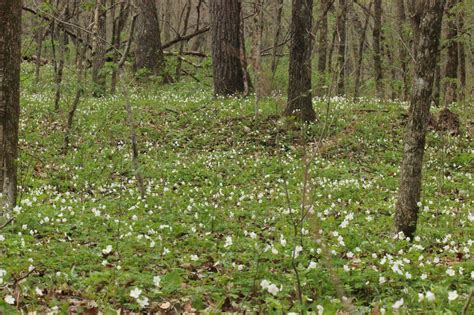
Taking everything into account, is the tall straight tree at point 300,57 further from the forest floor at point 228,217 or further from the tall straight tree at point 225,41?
the tall straight tree at point 225,41

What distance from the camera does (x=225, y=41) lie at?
17.1m

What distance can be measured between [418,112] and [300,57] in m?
8.10

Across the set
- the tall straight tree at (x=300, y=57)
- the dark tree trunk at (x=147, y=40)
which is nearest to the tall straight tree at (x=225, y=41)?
the tall straight tree at (x=300, y=57)

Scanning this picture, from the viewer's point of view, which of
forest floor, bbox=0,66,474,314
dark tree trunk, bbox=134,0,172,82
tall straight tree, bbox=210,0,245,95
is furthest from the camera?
dark tree trunk, bbox=134,0,172,82

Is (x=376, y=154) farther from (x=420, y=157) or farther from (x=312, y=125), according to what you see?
(x=420, y=157)

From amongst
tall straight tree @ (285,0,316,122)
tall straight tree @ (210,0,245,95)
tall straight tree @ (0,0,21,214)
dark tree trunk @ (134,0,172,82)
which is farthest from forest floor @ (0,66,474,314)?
dark tree trunk @ (134,0,172,82)

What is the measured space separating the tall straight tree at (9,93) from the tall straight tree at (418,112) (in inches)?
205

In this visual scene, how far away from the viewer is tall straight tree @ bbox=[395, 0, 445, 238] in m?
6.04

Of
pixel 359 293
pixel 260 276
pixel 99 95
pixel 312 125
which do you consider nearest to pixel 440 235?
pixel 359 293

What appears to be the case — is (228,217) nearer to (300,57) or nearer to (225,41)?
(300,57)

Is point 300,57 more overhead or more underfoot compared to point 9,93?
more overhead

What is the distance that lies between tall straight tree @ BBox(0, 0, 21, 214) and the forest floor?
371 mm

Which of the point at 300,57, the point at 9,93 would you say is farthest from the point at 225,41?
the point at 9,93

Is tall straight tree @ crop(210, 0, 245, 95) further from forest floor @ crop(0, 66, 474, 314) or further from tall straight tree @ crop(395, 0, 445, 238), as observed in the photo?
tall straight tree @ crop(395, 0, 445, 238)
